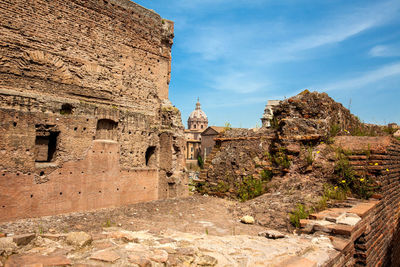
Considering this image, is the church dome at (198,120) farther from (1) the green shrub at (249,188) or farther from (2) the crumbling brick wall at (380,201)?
(2) the crumbling brick wall at (380,201)

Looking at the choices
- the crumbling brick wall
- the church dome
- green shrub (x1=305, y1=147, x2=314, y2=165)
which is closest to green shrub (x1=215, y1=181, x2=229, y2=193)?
green shrub (x1=305, y1=147, x2=314, y2=165)

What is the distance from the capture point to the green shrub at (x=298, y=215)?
4.20m

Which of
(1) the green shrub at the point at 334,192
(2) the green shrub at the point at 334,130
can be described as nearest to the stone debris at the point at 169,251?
(1) the green shrub at the point at 334,192

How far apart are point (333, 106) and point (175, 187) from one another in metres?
7.50

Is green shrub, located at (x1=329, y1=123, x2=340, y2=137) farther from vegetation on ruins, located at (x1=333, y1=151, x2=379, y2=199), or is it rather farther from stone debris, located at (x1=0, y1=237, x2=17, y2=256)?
stone debris, located at (x1=0, y1=237, x2=17, y2=256)

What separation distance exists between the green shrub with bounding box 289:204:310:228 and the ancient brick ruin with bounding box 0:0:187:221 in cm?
676

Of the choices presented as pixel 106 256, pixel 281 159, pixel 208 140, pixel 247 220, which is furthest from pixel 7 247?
pixel 208 140

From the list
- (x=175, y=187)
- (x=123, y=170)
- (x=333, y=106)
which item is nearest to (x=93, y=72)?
(x=123, y=170)

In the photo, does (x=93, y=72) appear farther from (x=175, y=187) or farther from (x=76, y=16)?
(x=175, y=187)

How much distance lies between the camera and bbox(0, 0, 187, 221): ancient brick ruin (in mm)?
7668

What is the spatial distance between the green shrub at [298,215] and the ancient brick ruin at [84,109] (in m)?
6.76

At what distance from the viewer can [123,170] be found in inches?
420

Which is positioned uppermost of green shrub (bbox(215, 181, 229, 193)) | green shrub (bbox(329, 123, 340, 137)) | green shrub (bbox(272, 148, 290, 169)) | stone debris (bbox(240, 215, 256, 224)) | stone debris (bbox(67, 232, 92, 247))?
green shrub (bbox(329, 123, 340, 137))

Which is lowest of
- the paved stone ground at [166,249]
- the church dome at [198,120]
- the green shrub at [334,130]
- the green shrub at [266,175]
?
the paved stone ground at [166,249]
